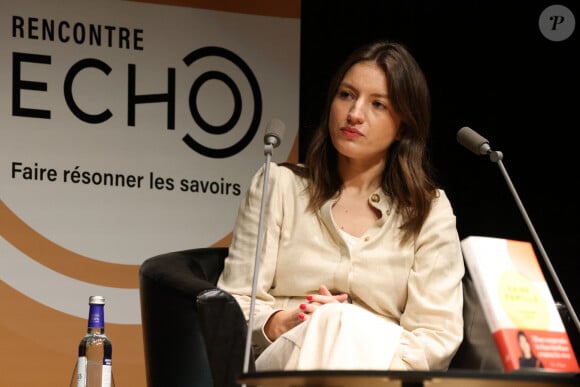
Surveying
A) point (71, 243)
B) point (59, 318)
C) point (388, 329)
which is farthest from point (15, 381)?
point (388, 329)

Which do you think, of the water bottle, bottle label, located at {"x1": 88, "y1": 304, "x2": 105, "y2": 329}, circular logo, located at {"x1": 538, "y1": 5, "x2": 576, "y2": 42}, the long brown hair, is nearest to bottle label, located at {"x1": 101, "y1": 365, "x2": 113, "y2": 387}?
the water bottle

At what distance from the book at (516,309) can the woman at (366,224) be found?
0.94 metres

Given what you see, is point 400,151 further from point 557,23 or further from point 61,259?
point 557,23

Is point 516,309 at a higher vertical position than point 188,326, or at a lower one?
higher

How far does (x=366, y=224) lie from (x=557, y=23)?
2.20 meters

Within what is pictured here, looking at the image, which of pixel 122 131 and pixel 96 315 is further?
pixel 122 131

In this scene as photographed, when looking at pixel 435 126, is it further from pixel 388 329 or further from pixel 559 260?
pixel 388 329

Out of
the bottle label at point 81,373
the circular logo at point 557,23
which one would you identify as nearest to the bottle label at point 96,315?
the bottle label at point 81,373

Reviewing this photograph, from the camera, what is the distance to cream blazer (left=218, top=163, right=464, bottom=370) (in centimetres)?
308

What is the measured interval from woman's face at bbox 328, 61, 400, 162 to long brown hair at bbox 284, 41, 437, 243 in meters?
0.03

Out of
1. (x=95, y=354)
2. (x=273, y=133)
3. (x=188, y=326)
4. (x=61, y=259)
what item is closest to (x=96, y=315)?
(x=95, y=354)

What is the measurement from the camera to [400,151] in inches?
132

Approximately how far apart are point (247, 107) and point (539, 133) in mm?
1399

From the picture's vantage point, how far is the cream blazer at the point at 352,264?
10.1 ft
